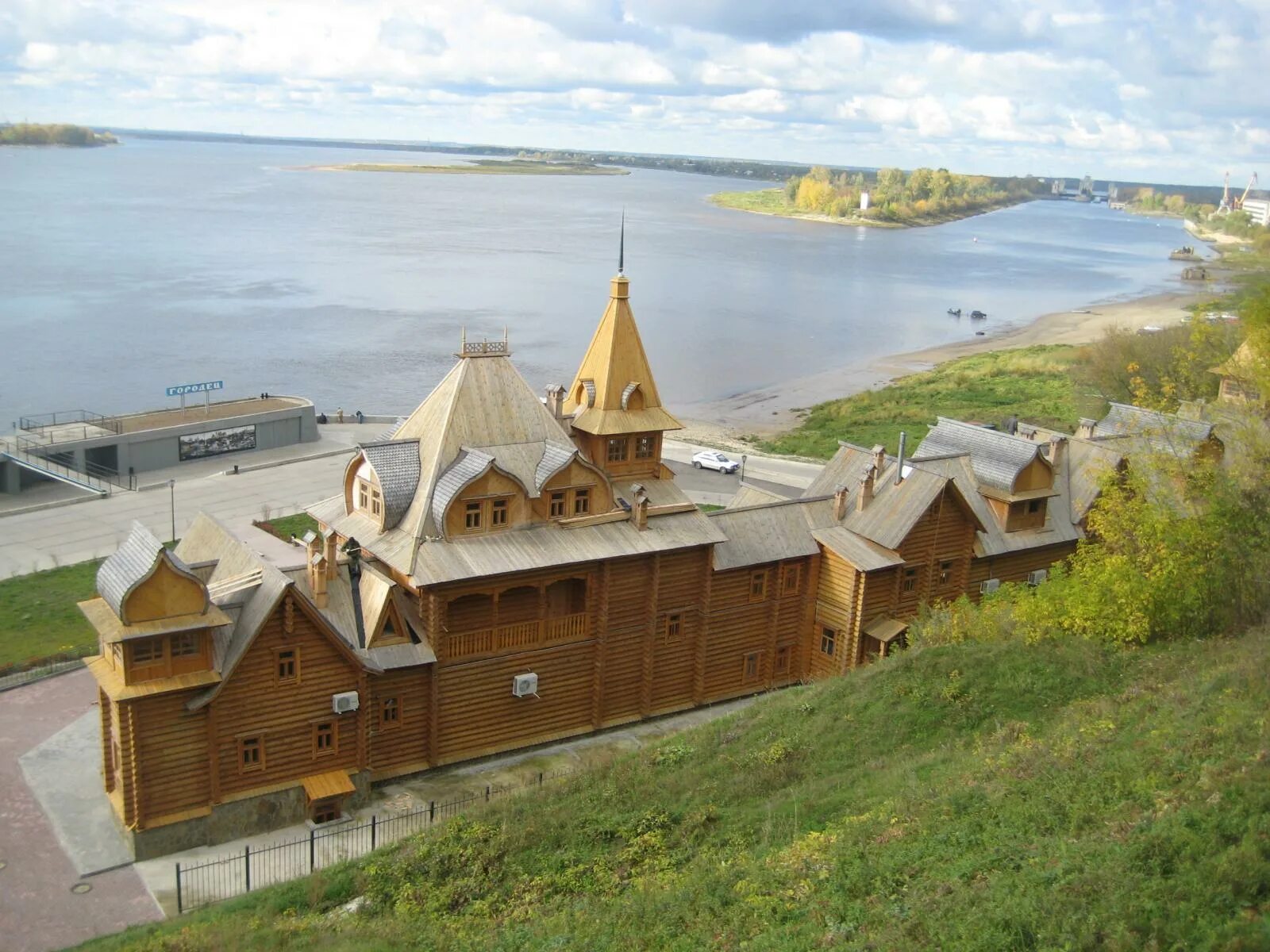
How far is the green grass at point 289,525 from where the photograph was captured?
1668 inches

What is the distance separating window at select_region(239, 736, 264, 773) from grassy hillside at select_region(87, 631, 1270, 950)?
13.7 ft

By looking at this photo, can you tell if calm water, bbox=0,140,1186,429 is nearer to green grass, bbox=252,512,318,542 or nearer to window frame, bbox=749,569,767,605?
green grass, bbox=252,512,318,542

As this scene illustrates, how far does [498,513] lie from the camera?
27.1m

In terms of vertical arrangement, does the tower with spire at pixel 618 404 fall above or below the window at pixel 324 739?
above

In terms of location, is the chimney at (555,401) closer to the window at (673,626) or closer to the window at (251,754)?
the window at (673,626)

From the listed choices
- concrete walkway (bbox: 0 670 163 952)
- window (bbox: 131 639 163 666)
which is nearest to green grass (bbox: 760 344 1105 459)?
window (bbox: 131 639 163 666)

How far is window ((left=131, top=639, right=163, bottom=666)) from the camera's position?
22031 millimetres

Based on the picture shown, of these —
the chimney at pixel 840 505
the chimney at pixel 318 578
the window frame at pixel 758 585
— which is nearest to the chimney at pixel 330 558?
the chimney at pixel 318 578

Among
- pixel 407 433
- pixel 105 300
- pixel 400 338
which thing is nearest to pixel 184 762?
pixel 407 433

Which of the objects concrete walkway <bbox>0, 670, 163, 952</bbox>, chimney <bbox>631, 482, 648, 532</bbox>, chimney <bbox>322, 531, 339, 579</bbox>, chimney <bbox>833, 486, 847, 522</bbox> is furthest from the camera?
chimney <bbox>833, 486, 847, 522</bbox>

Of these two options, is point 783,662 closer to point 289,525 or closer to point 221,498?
point 289,525

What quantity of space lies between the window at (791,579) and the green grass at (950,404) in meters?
29.2

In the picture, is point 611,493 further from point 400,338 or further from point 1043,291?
point 1043,291

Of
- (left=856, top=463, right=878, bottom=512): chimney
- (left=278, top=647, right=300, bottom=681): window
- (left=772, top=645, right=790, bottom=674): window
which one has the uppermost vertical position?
(left=856, top=463, right=878, bottom=512): chimney
